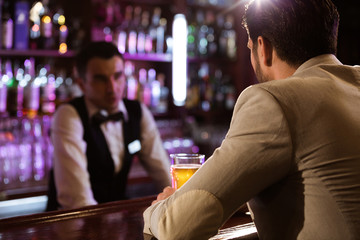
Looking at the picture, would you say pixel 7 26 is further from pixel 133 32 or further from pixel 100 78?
pixel 100 78

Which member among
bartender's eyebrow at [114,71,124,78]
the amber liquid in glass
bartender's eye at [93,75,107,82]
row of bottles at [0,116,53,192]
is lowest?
row of bottles at [0,116,53,192]

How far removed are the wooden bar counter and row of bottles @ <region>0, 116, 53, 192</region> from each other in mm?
2021

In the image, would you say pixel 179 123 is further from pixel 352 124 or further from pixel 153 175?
pixel 352 124

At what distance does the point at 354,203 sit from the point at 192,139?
131 inches

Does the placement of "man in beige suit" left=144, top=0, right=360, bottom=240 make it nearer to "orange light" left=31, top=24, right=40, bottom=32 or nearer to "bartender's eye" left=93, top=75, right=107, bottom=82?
"bartender's eye" left=93, top=75, right=107, bottom=82

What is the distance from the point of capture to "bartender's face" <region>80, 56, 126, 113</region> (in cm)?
236

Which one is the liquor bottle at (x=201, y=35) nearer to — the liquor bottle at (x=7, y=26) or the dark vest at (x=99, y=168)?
the liquor bottle at (x=7, y=26)

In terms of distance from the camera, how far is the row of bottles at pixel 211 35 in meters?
4.39

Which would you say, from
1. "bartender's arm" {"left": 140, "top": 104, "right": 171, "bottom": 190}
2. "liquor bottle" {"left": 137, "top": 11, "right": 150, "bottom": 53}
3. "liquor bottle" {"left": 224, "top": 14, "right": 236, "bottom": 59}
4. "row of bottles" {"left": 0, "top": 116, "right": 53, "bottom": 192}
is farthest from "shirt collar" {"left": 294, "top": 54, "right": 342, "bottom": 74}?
"liquor bottle" {"left": 224, "top": 14, "right": 236, "bottom": 59}

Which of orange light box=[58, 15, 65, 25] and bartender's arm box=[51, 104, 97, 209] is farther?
orange light box=[58, 15, 65, 25]

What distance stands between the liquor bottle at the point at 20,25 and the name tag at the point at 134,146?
1.50 metres

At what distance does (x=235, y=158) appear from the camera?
84 cm

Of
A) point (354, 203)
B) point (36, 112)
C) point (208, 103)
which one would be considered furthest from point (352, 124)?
point (208, 103)

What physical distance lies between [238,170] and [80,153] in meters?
1.50
